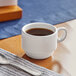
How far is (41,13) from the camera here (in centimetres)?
75

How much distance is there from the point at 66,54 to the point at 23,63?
0.11 meters

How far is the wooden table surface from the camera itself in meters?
0.47

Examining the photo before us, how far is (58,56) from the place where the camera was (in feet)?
1.69

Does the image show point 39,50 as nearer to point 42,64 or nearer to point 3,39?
point 42,64

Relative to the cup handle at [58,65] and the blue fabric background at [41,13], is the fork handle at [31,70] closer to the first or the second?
the cup handle at [58,65]

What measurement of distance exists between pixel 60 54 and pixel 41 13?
258 millimetres

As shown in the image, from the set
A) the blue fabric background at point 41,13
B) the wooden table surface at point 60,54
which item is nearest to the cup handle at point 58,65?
the wooden table surface at point 60,54

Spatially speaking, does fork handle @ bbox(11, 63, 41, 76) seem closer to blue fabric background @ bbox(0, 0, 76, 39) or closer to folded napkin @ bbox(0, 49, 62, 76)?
folded napkin @ bbox(0, 49, 62, 76)

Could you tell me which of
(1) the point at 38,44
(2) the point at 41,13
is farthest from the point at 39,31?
(2) the point at 41,13

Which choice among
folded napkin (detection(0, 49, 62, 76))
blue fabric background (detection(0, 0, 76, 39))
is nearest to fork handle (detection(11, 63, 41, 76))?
folded napkin (detection(0, 49, 62, 76))

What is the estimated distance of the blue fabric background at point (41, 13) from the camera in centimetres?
64

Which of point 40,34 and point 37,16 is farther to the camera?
point 37,16

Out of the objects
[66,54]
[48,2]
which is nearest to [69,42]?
[66,54]

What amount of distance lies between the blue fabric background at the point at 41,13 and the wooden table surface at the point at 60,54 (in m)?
0.04
